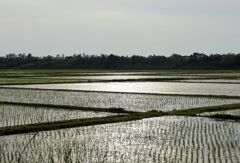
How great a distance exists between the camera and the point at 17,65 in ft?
278

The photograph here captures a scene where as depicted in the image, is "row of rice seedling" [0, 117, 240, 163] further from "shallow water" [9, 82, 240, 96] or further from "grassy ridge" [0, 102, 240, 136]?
"shallow water" [9, 82, 240, 96]

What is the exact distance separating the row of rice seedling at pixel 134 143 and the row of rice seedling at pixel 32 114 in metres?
1.44

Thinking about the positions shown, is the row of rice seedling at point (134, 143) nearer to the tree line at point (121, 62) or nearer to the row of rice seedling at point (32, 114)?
the row of rice seedling at point (32, 114)

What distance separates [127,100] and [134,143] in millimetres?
8102

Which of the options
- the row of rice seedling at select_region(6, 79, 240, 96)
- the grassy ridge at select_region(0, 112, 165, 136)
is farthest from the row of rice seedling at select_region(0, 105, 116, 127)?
the row of rice seedling at select_region(6, 79, 240, 96)

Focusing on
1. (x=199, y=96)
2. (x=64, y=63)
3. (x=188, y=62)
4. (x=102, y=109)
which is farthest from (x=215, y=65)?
(x=102, y=109)

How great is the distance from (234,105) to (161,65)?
6618 cm

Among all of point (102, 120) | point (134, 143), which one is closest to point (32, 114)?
point (102, 120)

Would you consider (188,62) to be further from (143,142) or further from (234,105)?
(143,142)

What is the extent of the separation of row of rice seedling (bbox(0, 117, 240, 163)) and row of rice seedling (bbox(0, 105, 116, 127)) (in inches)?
56.8

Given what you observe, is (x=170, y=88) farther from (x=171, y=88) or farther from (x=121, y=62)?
(x=121, y=62)

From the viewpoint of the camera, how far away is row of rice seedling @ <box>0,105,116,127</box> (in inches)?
404

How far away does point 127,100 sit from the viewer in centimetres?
1573

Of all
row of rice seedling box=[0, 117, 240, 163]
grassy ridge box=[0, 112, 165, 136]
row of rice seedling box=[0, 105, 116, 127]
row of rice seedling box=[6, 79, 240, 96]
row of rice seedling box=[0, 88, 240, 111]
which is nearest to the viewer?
row of rice seedling box=[0, 117, 240, 163]
